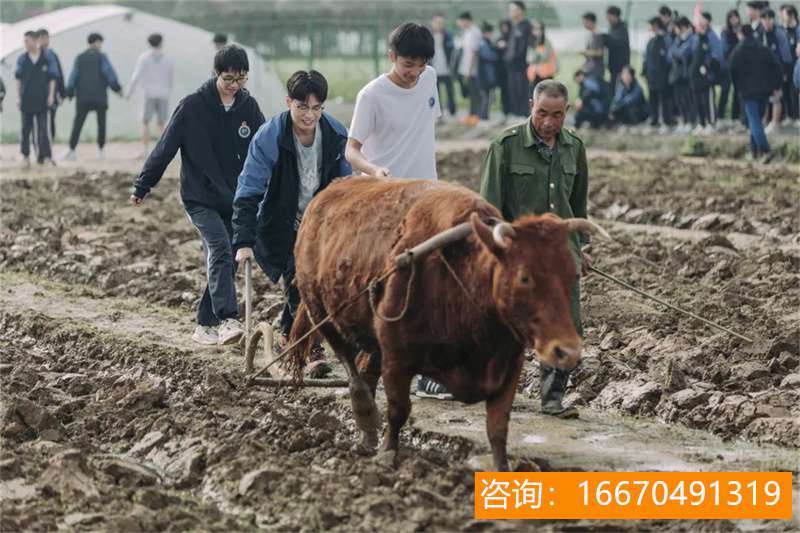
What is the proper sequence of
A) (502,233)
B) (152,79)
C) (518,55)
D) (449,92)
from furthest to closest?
1. (449,92)
2. (518,55)
3. (152,79)
4. (502,233)

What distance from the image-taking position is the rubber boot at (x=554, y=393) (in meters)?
8.59

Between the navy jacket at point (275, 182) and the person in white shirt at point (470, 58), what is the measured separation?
1715 cm

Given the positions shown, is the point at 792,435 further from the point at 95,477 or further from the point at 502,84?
the point at 502,84

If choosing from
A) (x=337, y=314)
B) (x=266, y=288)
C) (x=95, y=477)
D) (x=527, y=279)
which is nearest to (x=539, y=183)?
(x=337, y=314)

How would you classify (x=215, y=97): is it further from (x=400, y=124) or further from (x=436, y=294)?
(x=436, y=294)

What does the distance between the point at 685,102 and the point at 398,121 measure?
577 inches

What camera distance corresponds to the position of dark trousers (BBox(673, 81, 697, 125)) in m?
22.8

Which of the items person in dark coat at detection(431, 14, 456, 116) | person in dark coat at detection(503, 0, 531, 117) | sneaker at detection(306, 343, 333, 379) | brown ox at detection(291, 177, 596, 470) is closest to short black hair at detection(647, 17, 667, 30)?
person in dark coat at detection(503, 0, 531, 117)

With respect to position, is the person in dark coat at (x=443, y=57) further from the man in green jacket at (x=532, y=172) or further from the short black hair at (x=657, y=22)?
the man in green jacket at (x=532, y=172)

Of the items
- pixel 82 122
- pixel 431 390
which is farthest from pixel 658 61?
pixel 431 390

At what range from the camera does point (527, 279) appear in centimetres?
661

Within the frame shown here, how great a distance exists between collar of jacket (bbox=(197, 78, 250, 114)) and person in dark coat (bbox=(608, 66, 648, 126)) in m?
14.4

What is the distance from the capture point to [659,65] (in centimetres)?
2302

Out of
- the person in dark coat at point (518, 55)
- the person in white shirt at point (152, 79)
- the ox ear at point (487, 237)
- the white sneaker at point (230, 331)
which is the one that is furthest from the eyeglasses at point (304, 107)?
the person in dark coat at point (518, 55)
